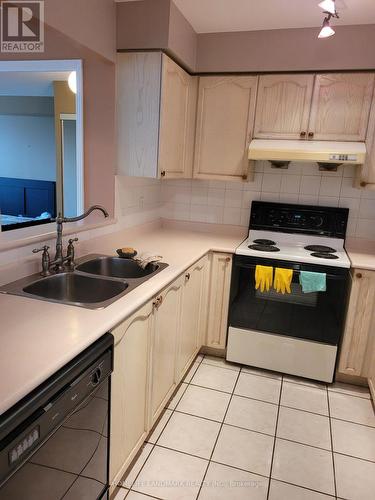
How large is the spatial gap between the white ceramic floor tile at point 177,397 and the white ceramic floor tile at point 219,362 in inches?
14.2

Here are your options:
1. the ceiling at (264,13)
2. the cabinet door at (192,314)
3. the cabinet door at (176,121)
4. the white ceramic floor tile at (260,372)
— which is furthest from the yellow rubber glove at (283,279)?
the ceiling at (264,13)

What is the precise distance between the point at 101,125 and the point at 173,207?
1076 millimetres

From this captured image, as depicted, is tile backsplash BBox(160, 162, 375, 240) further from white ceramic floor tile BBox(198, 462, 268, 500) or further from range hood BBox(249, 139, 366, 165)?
white ceramic floor tile BBox(198, 462, 268, 500)

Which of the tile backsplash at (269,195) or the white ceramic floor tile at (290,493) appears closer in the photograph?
the white ceramic floor tile at (290,493)

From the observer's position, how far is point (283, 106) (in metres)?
2.58

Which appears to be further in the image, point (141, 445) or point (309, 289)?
point (309, 289)

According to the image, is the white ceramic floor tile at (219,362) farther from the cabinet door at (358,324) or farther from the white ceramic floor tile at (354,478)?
the white ceramic floor tile at (354,478)

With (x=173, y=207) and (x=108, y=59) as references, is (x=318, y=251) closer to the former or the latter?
(x=173, y=207)

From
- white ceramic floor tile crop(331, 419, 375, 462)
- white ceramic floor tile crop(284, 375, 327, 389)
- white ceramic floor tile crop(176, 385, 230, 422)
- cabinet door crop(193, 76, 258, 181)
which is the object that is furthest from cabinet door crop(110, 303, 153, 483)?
cabinet door crop(193, 76, 258, 181)

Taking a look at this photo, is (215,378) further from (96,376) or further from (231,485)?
(96,376)

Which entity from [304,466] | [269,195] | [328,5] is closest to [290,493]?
[304,466]

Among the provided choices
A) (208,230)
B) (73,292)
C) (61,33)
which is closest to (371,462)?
(73,292)

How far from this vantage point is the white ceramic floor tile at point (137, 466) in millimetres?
1689

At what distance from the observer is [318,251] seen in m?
2.65
